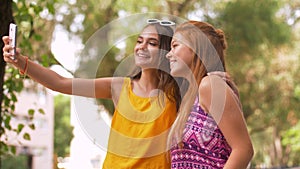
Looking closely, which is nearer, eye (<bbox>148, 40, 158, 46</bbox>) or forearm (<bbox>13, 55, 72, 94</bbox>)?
forearm (<bbox>13, 55, 72, 94</bbox>)

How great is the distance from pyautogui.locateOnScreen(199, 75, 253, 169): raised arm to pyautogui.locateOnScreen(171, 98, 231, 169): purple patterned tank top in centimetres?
6

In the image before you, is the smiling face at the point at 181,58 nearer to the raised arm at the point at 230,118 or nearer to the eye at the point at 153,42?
the raised arm at the point at 230,118

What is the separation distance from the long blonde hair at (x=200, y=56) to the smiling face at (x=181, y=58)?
1 cm

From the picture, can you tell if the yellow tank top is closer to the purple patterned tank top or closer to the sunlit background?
the purple patterned tank top

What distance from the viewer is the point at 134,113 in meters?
2.09

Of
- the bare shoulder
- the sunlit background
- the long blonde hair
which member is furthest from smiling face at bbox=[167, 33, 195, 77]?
the sunlit background

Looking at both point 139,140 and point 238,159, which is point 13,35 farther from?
point 238,159

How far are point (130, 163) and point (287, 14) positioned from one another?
1246 centimetres

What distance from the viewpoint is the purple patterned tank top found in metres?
1.69

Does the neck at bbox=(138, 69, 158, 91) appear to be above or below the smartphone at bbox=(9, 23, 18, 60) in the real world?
below

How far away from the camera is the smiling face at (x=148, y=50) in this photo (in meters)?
2.17

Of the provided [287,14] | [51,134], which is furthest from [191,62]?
[51,134]

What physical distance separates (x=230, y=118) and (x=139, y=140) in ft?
1.65

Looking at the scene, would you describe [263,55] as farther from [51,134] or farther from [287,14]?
[51,134]
